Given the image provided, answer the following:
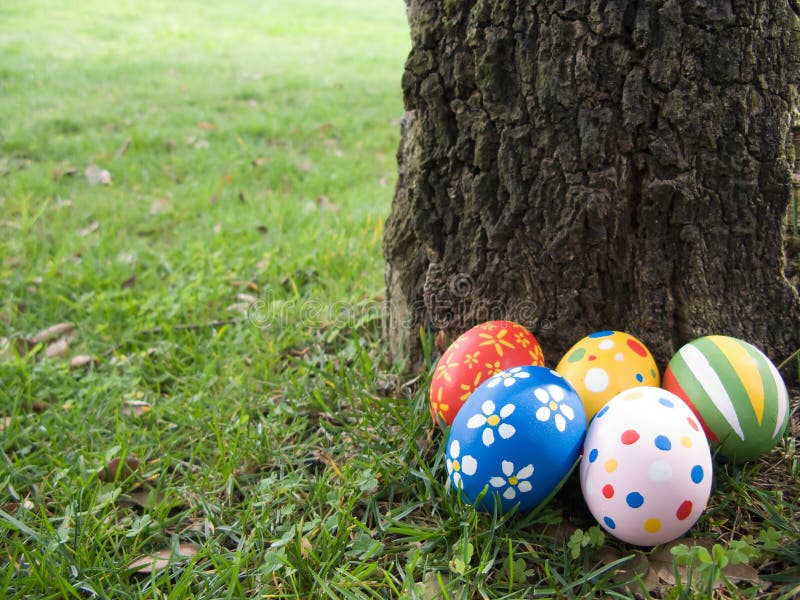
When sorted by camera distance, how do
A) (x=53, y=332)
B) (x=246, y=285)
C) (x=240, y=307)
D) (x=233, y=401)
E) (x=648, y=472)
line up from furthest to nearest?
(x=246, y=285) < (x=240, y=307) < (x=53, y=332) < (x=233, y=401) < (x=648, y=472)

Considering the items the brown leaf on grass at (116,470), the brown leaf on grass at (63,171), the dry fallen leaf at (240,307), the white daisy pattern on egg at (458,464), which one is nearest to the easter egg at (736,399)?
the white daisy pattern on egg at (458,464)

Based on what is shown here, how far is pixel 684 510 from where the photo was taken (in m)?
1.76

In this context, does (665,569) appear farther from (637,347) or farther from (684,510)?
(637,347)

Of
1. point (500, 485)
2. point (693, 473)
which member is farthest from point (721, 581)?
point (500, 485)

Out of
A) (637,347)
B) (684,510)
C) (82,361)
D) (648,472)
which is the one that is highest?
(637,347)

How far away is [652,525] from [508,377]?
1.81ft

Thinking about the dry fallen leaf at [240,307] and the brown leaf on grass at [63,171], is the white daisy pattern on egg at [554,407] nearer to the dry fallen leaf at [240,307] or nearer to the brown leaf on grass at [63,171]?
the dry fallen leaf at [240,307]

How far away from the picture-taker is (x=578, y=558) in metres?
1.89

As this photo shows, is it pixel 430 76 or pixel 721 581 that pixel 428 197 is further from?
pixel 721 581

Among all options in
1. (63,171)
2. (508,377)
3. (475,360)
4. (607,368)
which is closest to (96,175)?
→ (63,171)

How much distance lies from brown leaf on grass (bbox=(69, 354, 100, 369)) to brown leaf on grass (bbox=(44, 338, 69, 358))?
0.08m

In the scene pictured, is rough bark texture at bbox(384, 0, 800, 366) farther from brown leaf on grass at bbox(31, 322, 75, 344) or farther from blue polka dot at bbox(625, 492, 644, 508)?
brown leaf on grass at bbox(31, 322, 75, 344)

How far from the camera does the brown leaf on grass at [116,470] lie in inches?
93.6

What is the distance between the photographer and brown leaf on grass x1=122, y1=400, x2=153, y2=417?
2.73 meters
